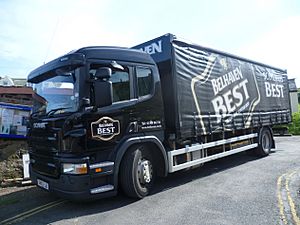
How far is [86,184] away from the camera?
428 centimetres

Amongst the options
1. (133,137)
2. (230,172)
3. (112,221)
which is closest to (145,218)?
(112,221)

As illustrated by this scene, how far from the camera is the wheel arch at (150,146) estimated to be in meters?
4.66

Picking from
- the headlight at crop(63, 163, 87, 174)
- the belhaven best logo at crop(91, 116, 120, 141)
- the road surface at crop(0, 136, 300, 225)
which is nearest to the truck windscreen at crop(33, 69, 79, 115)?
the belhaven best logo at crop(91, 116, 120, 141)

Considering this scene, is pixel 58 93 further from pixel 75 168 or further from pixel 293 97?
pixel 293 97

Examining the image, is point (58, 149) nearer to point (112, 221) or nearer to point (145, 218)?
point (112, 221)

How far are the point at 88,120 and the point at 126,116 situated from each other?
0.81m

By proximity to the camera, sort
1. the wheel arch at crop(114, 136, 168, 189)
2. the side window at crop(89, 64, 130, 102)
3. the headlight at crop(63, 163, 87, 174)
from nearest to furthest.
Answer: the headlight at crop(63, 163, 87, 174) → the wheel arch at crop(114, 136, 168, 189) → the side window at crop(89, 64, 130, 102)

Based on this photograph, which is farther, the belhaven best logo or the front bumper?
the belhaven best logo

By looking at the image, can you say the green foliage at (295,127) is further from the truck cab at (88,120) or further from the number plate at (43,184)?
the number plate at (43,184)

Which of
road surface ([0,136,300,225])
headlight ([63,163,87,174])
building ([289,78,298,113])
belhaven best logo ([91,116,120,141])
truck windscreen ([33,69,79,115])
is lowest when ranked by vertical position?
road surface ([0,136,300,225])

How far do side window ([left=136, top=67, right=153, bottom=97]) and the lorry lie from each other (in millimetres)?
21

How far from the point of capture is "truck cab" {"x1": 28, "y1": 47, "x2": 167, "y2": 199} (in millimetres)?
4285

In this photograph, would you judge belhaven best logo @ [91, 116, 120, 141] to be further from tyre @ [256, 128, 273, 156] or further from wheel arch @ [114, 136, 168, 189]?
tyre @ [256, 128, 273, 156]

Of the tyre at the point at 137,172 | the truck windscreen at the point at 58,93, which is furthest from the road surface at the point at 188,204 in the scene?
the truck windscreen at the point at 58,93
